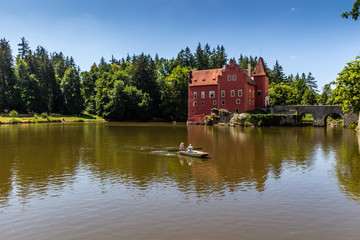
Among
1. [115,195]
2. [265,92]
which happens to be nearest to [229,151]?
[115,195]

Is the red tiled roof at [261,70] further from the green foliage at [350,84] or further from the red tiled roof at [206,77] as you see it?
the green foliage at [350,84]

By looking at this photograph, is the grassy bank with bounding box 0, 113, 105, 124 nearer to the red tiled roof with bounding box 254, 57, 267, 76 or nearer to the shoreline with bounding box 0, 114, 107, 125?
the shoreline with bounding box 0, 114, 107, 125

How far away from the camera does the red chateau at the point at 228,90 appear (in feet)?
261

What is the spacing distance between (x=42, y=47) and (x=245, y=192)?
147 m

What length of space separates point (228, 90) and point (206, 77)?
9.67 metres

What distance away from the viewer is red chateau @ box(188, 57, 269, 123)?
79625 mm

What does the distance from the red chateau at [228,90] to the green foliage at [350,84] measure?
23334 mm

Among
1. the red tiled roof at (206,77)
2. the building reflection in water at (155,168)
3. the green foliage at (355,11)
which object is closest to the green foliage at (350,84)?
the building reflection in water at (155,168)

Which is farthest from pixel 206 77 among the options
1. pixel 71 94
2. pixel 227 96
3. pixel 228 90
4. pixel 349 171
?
pixel 349 171

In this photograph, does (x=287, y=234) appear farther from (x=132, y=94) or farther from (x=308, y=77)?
(x=308, y=77)

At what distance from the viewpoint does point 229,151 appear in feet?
104

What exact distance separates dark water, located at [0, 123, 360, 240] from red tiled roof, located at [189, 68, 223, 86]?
6038cm

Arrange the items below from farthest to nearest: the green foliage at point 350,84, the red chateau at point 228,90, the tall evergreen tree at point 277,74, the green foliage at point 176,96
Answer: the tall evergreen tree at point 277,74 → the green foliage at point 176,96 → the red chateau at point 228,90 → the green foliage at point 350,84

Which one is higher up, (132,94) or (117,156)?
(132,94)
